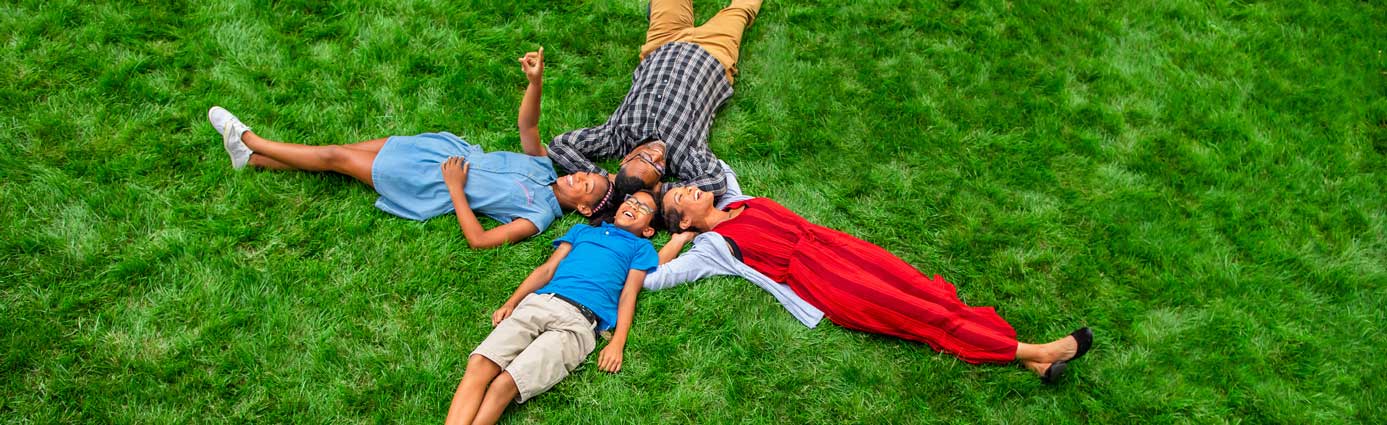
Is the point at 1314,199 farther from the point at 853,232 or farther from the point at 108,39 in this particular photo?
the point at 108,39

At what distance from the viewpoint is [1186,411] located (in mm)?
4059

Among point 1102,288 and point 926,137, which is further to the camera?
point 926,137

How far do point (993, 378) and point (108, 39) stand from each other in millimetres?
6178

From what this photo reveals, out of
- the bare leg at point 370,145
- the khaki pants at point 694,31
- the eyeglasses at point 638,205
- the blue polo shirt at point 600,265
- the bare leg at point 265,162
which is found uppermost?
the khaki pants at point 694,31

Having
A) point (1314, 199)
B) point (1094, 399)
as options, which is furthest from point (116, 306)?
point (1314, 199)

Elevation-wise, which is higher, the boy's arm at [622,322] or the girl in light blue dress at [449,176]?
the girl in light blue dress at [449,176]

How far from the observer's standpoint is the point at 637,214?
4688mm

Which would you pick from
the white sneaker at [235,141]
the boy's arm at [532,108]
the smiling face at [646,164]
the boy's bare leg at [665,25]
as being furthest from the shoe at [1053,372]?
the white sneaker at [235,141]

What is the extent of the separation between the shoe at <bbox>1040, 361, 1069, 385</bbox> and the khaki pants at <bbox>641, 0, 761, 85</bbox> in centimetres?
291

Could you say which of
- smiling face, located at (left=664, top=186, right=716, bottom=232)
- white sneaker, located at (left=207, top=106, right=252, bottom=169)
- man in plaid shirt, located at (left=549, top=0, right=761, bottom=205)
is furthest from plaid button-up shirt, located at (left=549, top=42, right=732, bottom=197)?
white sneaker, located at (left=207, top=106, right=252, bottom=169)

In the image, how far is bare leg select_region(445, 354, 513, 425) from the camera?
148 inches

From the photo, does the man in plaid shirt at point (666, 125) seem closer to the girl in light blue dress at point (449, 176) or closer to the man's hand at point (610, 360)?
the girl in light blue dress at point (449, 176)

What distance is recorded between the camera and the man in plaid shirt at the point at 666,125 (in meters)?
4.97

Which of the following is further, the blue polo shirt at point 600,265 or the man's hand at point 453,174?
the man's hand at point 453,174
